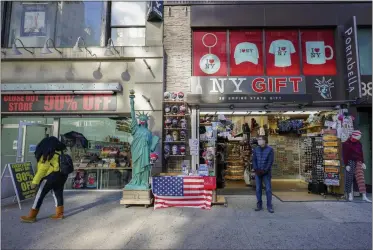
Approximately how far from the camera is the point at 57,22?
9516 mm

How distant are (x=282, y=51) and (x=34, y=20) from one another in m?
9.78

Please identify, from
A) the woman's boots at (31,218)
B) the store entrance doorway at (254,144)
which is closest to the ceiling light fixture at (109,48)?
the store entrance doorway at (254,144)

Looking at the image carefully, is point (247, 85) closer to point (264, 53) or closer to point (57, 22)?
point (264, 53)

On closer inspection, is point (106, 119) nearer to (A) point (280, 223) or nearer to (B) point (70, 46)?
(B) point (70, 46)

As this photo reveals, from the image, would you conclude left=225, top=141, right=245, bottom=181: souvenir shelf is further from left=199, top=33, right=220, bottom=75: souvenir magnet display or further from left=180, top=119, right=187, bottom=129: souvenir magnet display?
left=199, top=33, right=220, bottom=75: souvenir magnet display

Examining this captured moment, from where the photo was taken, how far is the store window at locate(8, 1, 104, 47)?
367 inches

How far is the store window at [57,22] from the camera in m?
9.32

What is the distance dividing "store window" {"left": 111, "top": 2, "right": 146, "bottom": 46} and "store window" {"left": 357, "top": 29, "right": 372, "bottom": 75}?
8.05 meters

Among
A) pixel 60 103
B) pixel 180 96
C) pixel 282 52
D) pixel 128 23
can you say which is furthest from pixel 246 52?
pixel 60 103

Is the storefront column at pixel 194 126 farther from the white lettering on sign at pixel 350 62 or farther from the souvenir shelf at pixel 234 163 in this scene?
the white lettering on sign at pixel 350 62

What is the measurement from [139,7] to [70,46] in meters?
3.05

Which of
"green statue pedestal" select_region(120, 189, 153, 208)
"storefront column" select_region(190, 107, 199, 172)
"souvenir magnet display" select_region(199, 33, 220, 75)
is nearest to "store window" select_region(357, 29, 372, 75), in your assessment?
"souvenir magnet display" select_region(199, 33, 220, 75)

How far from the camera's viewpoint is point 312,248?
13.1ft

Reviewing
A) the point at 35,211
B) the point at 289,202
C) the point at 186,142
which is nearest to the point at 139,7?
the point at 186,142
